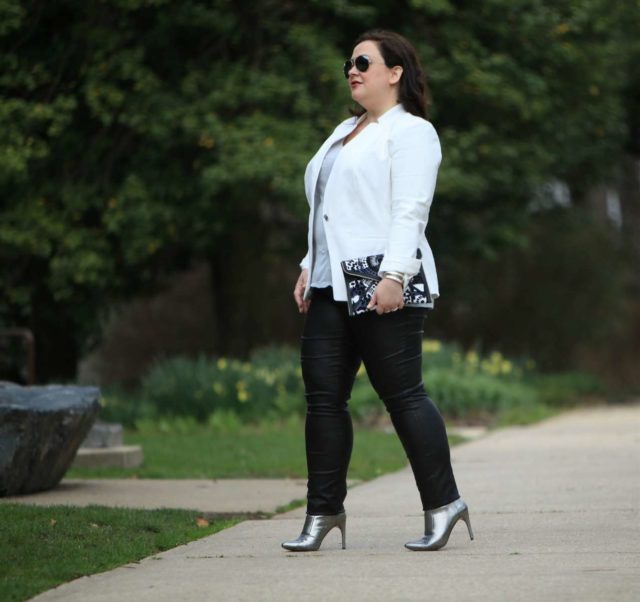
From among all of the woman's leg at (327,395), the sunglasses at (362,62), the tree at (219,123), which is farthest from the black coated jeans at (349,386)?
the tree at (219,123)

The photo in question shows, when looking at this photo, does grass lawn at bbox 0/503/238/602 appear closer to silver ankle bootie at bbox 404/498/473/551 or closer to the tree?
silver ankle bootie at bbox 404/498/473/551

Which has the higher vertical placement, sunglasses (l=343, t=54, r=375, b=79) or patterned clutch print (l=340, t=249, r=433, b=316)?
sunglasses (l=343, t=54, r=375, b=79)

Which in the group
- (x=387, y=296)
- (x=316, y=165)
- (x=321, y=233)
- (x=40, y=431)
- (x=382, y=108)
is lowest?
(x=40, y=431)

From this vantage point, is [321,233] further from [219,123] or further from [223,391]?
[219,123]

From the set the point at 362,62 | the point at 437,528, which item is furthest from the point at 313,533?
the point at 362,62

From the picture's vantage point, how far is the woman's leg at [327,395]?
5.59m

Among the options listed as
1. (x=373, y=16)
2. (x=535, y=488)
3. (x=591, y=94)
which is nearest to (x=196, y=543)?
(x=535, y=488)

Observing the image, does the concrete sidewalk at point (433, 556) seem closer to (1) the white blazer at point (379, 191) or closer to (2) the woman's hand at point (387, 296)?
(2) the woman's hand at point (387, 296)

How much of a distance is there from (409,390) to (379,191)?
0.73 metres

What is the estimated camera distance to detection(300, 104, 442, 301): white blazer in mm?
5457

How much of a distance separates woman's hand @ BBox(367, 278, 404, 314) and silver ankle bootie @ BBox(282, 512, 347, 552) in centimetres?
81

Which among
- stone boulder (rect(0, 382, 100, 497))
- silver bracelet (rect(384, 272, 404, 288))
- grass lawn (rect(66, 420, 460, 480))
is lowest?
grass lawn (rect(66, 420, 460, 480))

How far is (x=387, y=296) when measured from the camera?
211 inches

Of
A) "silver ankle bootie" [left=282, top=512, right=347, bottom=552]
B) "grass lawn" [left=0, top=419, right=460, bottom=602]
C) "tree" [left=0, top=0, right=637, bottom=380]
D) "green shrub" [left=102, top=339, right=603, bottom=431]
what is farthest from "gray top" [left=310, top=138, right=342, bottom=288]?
"tree" [left=0, top=0, right=637, bottom=380]
